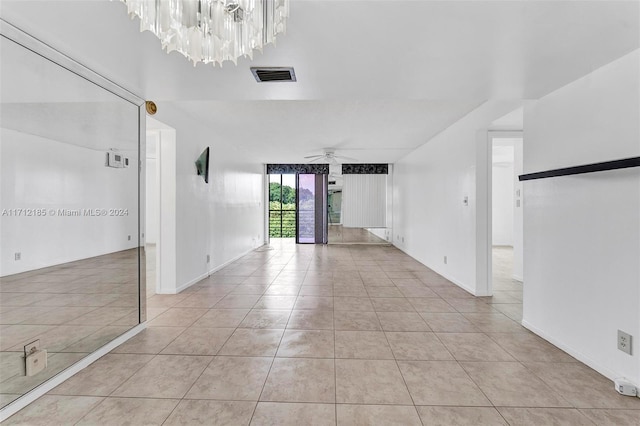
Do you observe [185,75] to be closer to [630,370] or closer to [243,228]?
[630,370]

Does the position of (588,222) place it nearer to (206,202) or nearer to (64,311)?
(64,311)

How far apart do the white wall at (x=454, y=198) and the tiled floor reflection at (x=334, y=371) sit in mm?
796

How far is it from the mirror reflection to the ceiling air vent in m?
1.34

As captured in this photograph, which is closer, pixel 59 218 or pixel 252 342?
pixel 59 218

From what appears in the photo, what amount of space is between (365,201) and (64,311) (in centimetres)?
826

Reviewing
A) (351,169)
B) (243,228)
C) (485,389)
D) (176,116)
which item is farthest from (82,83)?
(351,169)

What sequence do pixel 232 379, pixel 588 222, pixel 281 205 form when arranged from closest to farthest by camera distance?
pixel 232 379 < pixel 588 222 < pixel 281 205

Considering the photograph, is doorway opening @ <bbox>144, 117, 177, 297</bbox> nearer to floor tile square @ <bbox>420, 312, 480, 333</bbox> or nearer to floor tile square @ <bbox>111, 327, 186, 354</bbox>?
floor tile square @ <bbox>111, 327, 186, 354</bbox>

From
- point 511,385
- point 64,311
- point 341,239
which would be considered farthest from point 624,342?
point 341,239

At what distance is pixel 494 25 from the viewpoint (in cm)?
169

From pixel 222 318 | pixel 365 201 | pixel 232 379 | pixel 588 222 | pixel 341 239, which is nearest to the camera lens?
pixel 232 379

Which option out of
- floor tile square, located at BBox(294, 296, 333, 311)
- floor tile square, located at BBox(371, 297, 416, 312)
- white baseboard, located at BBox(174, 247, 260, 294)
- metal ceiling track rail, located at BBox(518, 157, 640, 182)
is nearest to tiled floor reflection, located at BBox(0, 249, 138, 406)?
white baseboard, located at BBox(174, 247, 260, 294)

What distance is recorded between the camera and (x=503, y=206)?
8961 millimetres

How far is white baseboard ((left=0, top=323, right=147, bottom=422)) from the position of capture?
1701 mm
